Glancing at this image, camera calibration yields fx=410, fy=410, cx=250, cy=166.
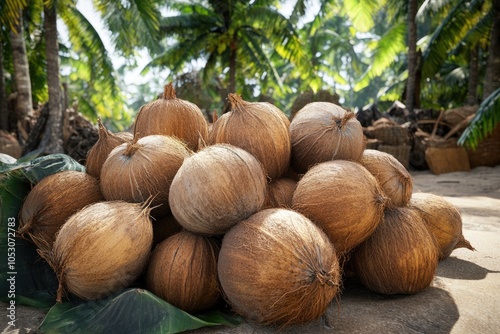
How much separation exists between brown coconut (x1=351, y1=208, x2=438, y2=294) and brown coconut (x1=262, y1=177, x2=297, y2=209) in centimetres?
45

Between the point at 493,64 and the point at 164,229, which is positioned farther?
the point at 493,64

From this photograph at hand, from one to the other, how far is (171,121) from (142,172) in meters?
0.54

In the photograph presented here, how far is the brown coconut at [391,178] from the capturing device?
7.58 feet

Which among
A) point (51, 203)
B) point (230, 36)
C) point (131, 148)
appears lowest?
point (51, 203)

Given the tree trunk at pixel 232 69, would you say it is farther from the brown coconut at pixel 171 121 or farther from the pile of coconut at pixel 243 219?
the pile of coconut at pixel 243 219

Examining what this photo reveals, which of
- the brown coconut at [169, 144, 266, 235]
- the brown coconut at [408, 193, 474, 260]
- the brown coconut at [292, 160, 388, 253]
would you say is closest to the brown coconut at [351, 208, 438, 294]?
the brown coconut at [292, 160, 388, 253]

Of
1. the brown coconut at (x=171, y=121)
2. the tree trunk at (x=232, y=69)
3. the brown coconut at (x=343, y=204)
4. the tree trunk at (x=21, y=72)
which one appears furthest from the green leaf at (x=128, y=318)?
the tree trunk at (x=232, y=69)

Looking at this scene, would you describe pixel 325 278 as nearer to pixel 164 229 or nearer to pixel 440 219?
pixel 164 229

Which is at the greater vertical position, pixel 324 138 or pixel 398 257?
pixel 324 138

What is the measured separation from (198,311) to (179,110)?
119 cm

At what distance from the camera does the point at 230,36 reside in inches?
650

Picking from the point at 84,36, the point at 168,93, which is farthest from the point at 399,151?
the point at 84,36

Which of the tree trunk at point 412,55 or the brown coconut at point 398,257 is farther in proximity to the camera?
the tree trunk at point 412,55

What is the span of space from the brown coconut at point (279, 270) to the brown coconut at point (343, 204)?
17cm
